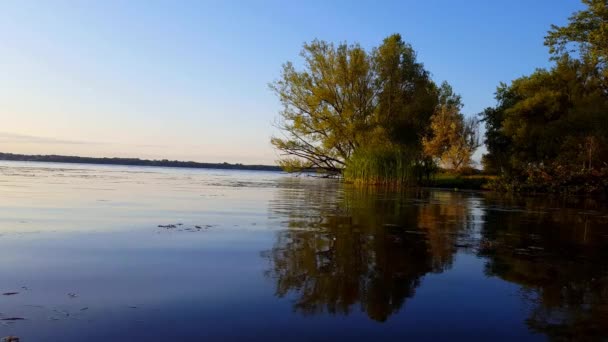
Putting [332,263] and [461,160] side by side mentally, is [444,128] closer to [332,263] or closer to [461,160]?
[461,160]

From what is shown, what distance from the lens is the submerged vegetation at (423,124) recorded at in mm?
32750

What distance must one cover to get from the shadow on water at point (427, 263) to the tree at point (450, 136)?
35227mm

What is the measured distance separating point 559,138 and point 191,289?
1358 inches

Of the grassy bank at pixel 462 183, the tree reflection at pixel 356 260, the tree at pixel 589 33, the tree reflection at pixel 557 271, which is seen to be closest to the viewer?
the tree reflection at pixel 557 271

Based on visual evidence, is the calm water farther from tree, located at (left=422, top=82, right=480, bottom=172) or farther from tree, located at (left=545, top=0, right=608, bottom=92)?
tree, located at (left=422, top=82, right=480, bottom=172)

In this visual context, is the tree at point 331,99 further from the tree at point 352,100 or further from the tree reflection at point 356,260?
the tree reflection at point 356,260

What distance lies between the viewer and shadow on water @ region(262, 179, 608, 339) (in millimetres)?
4559

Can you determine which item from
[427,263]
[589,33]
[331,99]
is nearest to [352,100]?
[331,99]

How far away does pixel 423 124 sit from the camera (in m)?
45.0

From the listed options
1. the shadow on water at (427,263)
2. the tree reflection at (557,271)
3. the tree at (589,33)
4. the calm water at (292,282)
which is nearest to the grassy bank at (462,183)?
the tree at (589,33)

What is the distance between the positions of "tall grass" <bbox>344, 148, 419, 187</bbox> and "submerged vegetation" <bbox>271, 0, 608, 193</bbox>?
0.07 m

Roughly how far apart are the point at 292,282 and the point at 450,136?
151 ft

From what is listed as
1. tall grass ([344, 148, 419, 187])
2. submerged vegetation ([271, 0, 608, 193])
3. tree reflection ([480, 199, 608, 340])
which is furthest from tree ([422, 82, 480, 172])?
tree reflection ([480, 199, 608, 340])

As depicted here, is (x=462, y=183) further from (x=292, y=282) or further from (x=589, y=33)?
(x=292, y=282)
